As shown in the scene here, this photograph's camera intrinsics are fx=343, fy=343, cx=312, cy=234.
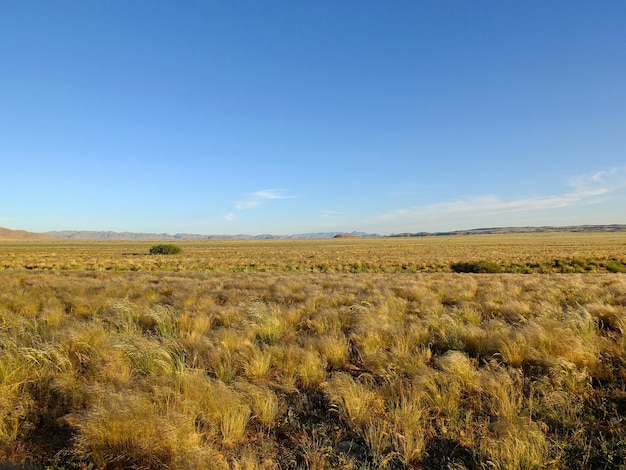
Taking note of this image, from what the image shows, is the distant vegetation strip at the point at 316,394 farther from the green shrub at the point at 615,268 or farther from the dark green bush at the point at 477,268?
the green shrub at the point at 615,268

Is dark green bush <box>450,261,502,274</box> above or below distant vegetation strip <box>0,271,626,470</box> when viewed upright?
below

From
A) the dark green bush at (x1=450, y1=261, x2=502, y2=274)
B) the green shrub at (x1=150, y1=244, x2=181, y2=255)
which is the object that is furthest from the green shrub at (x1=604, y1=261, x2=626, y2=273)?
the green shrub at (x1=150, y1=244, x2=181, y2=255)

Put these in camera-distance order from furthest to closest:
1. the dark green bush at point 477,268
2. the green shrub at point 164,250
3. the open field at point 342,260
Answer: the green shrub at point 164,250 → the open field at point 342,260 → the dark green bush at point 477,268

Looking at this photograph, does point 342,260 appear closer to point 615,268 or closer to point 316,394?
point 615,268

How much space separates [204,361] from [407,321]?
4.17m

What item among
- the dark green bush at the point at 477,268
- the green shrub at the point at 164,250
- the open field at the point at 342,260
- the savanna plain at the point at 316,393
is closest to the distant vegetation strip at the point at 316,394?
the savanna plain at the point at 316,393

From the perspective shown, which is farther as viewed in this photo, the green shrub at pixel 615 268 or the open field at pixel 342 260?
the open field at pixel 342 260

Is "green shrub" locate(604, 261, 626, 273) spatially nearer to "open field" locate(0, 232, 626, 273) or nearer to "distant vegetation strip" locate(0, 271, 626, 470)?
"open field" locate(0, 232, 626, 273)

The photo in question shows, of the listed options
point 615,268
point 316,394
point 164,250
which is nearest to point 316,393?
point 316,394

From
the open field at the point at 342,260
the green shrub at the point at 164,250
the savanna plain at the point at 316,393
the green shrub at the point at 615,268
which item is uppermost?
the savanna plain at the point at 316,393

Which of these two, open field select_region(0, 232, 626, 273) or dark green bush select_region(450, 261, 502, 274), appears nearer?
dark green bush select_region(450, 261, 502, 274)

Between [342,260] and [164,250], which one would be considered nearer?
[342,260]

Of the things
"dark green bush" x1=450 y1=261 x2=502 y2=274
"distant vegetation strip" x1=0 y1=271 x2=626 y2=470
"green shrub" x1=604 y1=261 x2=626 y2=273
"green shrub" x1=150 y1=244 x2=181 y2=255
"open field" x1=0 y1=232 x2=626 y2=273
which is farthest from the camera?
"green shrub" x1=150 y1=244 x2=181 y2=255

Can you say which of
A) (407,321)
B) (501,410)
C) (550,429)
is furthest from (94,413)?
(407,321)
